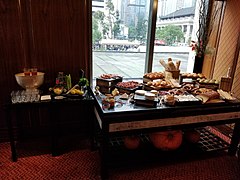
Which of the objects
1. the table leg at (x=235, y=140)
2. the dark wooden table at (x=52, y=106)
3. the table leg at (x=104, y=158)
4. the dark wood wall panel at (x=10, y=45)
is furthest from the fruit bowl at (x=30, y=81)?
the table leg at (x=235, y=140)

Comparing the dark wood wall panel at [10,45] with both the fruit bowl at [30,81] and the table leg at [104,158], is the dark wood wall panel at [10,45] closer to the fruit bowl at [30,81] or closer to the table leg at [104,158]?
the fruit bowl at [30,81]

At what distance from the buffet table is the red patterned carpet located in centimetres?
17

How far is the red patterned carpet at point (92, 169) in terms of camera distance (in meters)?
1.88

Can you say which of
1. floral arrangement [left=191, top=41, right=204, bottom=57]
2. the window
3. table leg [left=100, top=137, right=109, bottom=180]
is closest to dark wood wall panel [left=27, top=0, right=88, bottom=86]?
the window

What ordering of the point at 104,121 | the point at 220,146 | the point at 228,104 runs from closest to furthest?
the point at 104,121 < the point at 228,104 < the point at 220,146

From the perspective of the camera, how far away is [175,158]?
2072mm

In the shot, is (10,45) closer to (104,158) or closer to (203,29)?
(104,158)

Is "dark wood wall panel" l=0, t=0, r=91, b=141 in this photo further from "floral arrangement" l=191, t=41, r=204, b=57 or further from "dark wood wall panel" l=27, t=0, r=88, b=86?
"floral arrangement" l=191, t=41, r=204, b=57

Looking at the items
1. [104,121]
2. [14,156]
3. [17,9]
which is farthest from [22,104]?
[17,9]

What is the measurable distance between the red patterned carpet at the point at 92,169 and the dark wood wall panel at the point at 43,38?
60 cm

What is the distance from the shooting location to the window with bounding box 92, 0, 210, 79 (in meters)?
2.62

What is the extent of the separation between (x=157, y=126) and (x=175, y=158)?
491mm

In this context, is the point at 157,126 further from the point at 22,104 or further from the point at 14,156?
the point at 14,156

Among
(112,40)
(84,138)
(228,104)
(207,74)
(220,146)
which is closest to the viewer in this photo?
(228,104)
